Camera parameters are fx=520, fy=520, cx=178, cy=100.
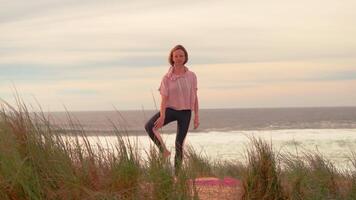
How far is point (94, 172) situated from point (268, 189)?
159 centimetres

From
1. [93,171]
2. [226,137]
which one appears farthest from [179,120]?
[226,137]

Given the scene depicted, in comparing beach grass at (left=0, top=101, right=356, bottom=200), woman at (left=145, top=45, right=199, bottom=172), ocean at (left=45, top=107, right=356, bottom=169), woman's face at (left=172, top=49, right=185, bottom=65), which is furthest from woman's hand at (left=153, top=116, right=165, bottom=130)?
beach grass at (left=0, top=101, right=356, bottom=200)

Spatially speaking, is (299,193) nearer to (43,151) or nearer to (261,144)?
(261,144)

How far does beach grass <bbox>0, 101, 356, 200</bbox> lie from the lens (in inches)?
168

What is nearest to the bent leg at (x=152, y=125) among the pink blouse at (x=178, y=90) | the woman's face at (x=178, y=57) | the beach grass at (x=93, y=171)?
the pink blouse at (x=178, y=90)

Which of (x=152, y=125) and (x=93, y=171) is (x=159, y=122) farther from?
(x=93, y=171)

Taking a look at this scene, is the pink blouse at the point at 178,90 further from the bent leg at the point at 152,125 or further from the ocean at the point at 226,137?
the ocean at the point at 226,137

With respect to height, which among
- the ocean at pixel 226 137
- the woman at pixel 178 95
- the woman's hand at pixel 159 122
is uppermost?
the woman at pixel 178 95

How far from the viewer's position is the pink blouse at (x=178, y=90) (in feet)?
21.5

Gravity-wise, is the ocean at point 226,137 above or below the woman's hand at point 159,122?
below

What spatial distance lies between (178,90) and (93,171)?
2317 millimetres

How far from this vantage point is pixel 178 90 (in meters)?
6.55

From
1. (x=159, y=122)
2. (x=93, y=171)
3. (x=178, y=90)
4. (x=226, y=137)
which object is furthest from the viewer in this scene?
(x=226, y=137)

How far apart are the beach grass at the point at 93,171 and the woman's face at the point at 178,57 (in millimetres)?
1849
